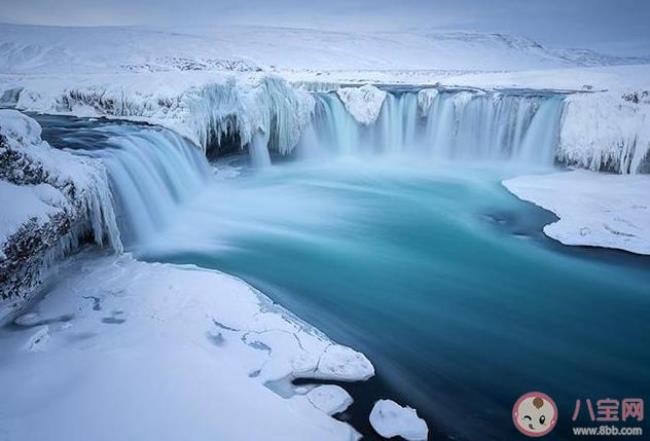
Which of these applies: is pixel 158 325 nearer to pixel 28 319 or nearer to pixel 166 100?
pixel 28 319

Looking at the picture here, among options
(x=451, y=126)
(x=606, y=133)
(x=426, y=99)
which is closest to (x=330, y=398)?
(x=606, y=133)

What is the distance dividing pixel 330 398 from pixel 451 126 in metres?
11.2

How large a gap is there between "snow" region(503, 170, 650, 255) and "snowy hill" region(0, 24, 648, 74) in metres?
19.1

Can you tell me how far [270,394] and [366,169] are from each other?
8.97 m

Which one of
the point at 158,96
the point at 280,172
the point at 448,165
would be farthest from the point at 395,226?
the point at 448,165

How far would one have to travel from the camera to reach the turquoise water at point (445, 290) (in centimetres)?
345

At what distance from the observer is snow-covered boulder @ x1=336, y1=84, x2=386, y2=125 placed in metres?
13.0

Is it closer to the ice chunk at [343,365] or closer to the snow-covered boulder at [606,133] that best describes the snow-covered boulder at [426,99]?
the snow-covered boulder at [606,133]

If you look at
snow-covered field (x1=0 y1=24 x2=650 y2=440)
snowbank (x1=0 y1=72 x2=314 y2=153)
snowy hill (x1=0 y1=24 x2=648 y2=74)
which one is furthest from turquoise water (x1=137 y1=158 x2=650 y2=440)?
snowy hill (x1=0 y1=24 x2=648 y2=74)

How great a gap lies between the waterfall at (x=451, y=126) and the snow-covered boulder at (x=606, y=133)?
0.41 meters

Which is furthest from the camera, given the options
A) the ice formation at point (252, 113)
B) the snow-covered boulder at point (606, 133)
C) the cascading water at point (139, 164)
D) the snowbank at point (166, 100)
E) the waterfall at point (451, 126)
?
the waterfall at point (451, 126)

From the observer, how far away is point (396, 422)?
2902 millimetres

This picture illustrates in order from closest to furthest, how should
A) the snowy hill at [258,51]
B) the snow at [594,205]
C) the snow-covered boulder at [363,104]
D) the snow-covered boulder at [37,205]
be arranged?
the snow-covered boulder at [37,205] → the snow at [594,205] → the snow-covered boulder at [363,104] → the snowy hill at [258,51]

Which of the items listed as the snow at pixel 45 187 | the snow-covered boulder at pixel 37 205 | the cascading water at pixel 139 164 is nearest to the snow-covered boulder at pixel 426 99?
the cascading water at pixel 139 164
